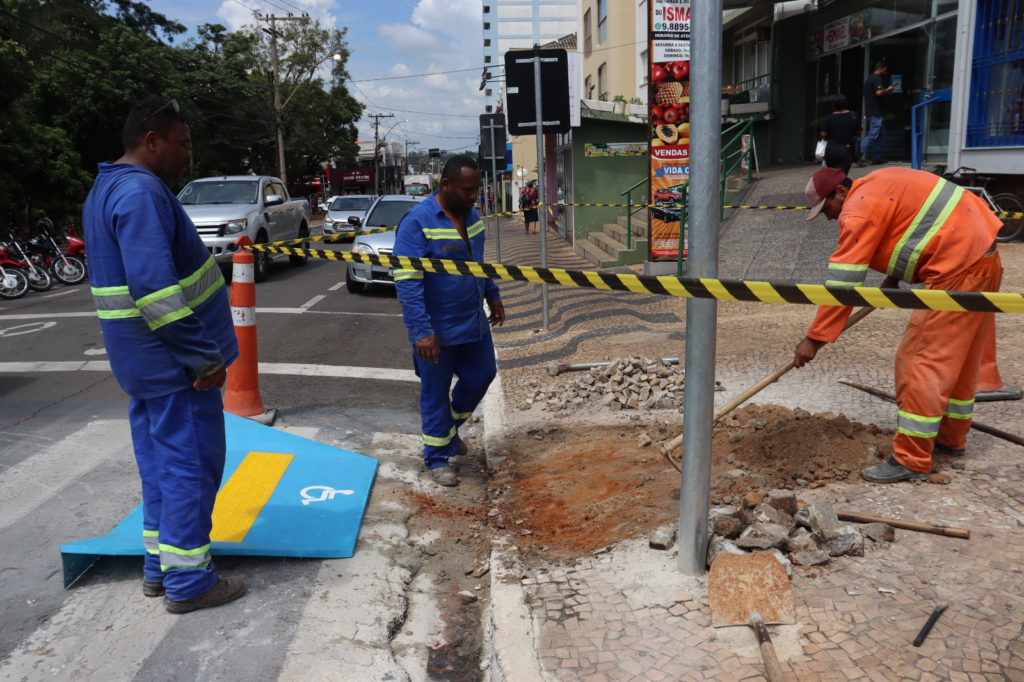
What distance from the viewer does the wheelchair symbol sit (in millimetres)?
4293

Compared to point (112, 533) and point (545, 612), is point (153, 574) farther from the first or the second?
point (545, 612)

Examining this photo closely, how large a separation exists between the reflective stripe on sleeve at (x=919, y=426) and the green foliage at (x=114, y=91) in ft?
20.8

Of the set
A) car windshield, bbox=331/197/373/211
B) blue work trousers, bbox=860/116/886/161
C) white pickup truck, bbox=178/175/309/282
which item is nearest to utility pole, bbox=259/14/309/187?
car windshield, bbox=331/197/373/211

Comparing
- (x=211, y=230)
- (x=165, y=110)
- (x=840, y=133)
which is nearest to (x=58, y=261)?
(x=211, y=230)

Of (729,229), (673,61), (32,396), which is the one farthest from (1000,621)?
(673,61)

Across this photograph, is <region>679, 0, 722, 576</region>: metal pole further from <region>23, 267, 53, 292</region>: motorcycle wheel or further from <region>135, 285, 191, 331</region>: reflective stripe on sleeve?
<region>23, 267, 53, 292</region>: motorcycle wheel

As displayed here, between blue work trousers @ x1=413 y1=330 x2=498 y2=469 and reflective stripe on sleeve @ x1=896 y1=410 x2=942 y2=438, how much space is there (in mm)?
2385

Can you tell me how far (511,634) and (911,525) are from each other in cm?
180

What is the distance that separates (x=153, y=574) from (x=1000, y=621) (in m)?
3.27

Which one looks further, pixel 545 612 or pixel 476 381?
pixel 476 381

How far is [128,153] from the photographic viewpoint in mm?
3141

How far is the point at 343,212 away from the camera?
→ 23.9 m

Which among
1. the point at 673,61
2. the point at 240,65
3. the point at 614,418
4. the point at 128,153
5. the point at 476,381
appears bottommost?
the point at 614,418

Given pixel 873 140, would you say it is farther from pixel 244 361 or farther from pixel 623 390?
pixel 244 361
